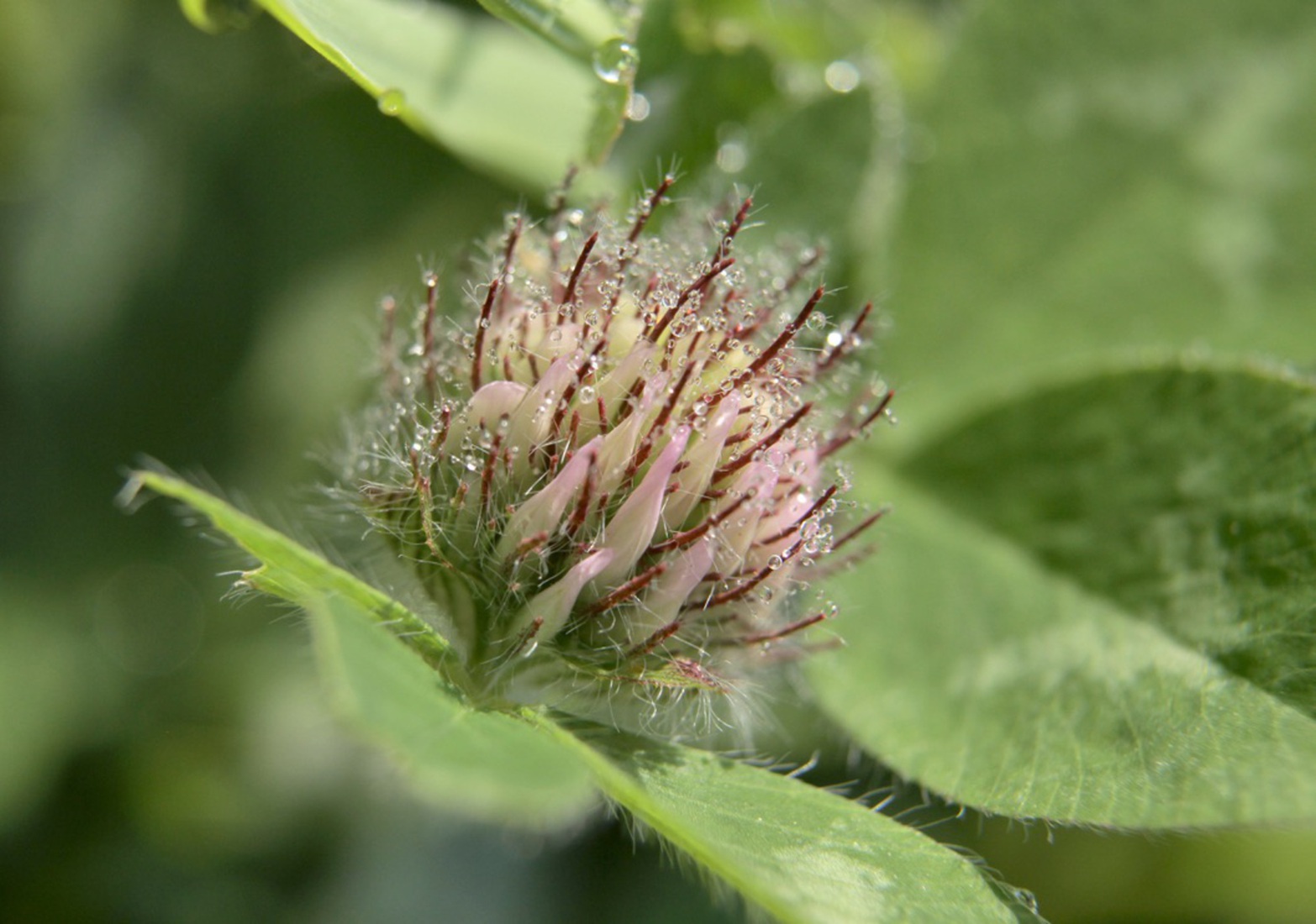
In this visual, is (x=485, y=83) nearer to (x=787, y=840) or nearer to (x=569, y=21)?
(x=569, y=21)

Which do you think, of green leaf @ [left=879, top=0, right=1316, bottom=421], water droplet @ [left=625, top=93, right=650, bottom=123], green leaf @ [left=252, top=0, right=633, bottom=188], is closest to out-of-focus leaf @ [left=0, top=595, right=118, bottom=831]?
green leaf @ [left=252, top=0, right=633, bottom=188]

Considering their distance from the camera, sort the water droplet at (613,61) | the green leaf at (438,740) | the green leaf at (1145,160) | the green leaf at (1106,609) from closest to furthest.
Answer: the green leaf at (438,740), the green leaf at (1106,609), the water droplet at (613,61), the green leaf at (1145,160)

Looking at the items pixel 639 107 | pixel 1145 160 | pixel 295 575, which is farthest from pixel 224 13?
pixel 1145 160

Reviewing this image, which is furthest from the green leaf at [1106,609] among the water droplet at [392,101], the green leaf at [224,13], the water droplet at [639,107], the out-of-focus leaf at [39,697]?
the out-of-focus leaf at [39,697]

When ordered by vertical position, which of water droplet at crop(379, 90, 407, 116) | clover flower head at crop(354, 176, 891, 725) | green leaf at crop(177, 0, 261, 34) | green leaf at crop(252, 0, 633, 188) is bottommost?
clover flower head at crop(354, 176, 891, 725)

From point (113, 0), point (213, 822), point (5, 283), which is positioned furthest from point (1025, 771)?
point (113, 0)

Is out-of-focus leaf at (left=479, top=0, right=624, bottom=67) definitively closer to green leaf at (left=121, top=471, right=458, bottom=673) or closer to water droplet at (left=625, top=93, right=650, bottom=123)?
water droplet at (left=625, top=93, right=650, bottom=123)

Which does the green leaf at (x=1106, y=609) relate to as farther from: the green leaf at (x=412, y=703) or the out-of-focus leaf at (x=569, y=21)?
the out-of-focus leaf at (x=569, y=21)
